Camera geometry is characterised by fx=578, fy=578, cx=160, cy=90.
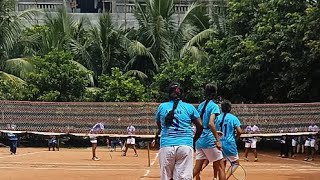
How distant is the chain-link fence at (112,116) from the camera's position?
23.1 metres

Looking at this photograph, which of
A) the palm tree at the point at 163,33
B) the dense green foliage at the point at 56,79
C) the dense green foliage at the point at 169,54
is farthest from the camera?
the palm tree at the point at 163,33

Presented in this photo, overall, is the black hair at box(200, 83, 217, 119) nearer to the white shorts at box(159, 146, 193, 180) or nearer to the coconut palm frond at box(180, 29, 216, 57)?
the white shorts at box(159, 146, 193, 180)

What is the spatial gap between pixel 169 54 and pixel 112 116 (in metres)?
14.5

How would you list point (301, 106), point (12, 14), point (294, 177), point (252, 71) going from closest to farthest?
point (294, 177) < point (301, 106) < point (252, 71) < point (12, 14)

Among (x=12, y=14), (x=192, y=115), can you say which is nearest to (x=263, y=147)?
(x=12, y=14)

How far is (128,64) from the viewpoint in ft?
127

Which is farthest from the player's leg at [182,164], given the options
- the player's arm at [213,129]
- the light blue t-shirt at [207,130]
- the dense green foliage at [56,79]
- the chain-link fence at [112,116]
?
the dense green foliage at [56,79]

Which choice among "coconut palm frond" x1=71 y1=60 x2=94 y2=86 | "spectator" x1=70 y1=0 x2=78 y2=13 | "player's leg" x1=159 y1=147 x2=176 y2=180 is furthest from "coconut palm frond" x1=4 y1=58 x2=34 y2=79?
"player's leg" x1=159 y1=147 x2=176 y2=180

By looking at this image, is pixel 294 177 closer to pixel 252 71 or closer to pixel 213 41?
pixel 252 71

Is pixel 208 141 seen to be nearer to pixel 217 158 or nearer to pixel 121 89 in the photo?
pixel 217 158

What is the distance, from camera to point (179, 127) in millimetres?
7801

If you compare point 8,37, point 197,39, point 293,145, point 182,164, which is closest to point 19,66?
point 8,37

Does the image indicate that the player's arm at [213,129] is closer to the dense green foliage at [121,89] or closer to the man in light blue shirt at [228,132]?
the man in light blue shirt at [228,132]

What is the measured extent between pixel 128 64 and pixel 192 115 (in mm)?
30959
